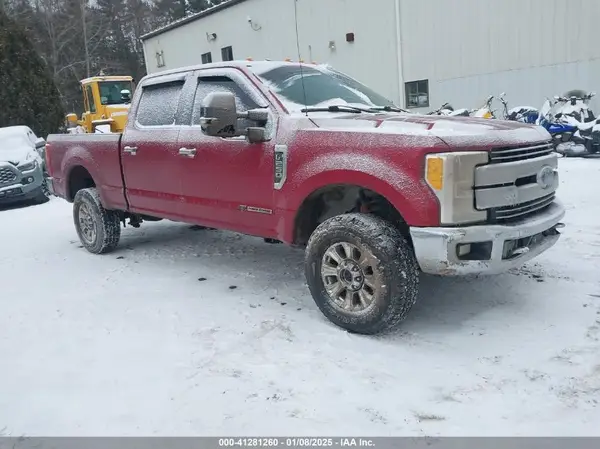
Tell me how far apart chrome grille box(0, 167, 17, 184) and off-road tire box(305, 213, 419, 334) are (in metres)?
8.84

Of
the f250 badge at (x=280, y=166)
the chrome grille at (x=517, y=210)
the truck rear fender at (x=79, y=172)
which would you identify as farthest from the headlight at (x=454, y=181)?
the truck rear fender at (x=79, y=172)

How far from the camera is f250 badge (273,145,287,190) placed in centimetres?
382

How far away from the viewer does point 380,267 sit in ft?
10.9

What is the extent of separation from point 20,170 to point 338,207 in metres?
8.66

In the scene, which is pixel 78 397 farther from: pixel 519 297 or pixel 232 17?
pixel 232 17

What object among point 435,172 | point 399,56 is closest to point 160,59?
point 399,56

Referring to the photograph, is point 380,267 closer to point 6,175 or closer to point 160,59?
point 6,175

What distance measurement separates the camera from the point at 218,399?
2.87 meters

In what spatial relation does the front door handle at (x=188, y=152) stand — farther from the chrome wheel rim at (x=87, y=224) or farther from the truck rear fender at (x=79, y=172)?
the chrome wheel rim at (x=87, y=224)

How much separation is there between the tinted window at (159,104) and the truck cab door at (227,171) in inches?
12.1

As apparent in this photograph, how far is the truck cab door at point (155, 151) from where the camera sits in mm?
4840
